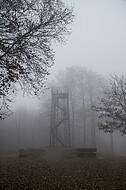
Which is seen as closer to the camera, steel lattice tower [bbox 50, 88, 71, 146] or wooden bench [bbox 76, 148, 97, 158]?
wooden bench [bbox 76, 148, 97, 158]

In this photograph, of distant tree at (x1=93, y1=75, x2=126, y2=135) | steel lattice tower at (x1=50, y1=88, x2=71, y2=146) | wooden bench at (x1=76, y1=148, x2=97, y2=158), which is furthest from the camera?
steel lattice tower at (x1=50, y1=88, x2=71, y2=146)

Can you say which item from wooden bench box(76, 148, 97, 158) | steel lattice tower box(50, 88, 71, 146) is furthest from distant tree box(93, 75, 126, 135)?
steel lattice tower box(50, 88, 71, 146)

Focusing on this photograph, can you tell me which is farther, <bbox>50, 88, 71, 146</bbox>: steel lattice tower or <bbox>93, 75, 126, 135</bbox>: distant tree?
<bbox>50, 88, 71, 146</bbox>: steel lattice tower

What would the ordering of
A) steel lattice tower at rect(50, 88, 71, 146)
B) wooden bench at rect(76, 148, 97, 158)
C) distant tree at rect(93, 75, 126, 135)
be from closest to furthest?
1. distant tree at rect(93, 75, 126, 135)
2. wooden bench at rect(76, 148, 97, 158)
3. steel lattice tower at rect(50, 88, 71, 146)

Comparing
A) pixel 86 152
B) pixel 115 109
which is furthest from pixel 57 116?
pixel 115 109

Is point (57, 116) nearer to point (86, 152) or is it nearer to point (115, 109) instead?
point (86, 152)

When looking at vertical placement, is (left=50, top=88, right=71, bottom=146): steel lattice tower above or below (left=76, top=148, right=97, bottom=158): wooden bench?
above

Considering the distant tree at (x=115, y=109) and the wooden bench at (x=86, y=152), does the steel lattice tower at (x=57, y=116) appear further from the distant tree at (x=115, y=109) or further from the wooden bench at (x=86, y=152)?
the distant tree at (x=115, y=109)

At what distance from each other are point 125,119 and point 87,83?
14.1m

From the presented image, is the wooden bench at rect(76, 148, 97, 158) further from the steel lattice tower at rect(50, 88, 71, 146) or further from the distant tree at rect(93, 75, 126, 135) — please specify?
the steel lattice tower at rect(50, 88, 71, 146)

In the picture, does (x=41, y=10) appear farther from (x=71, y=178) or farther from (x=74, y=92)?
(x=74, y=92)

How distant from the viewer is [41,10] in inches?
232

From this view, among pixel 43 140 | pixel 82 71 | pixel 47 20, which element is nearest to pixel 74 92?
pixel 82 71

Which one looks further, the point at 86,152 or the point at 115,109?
the point at 86,152
